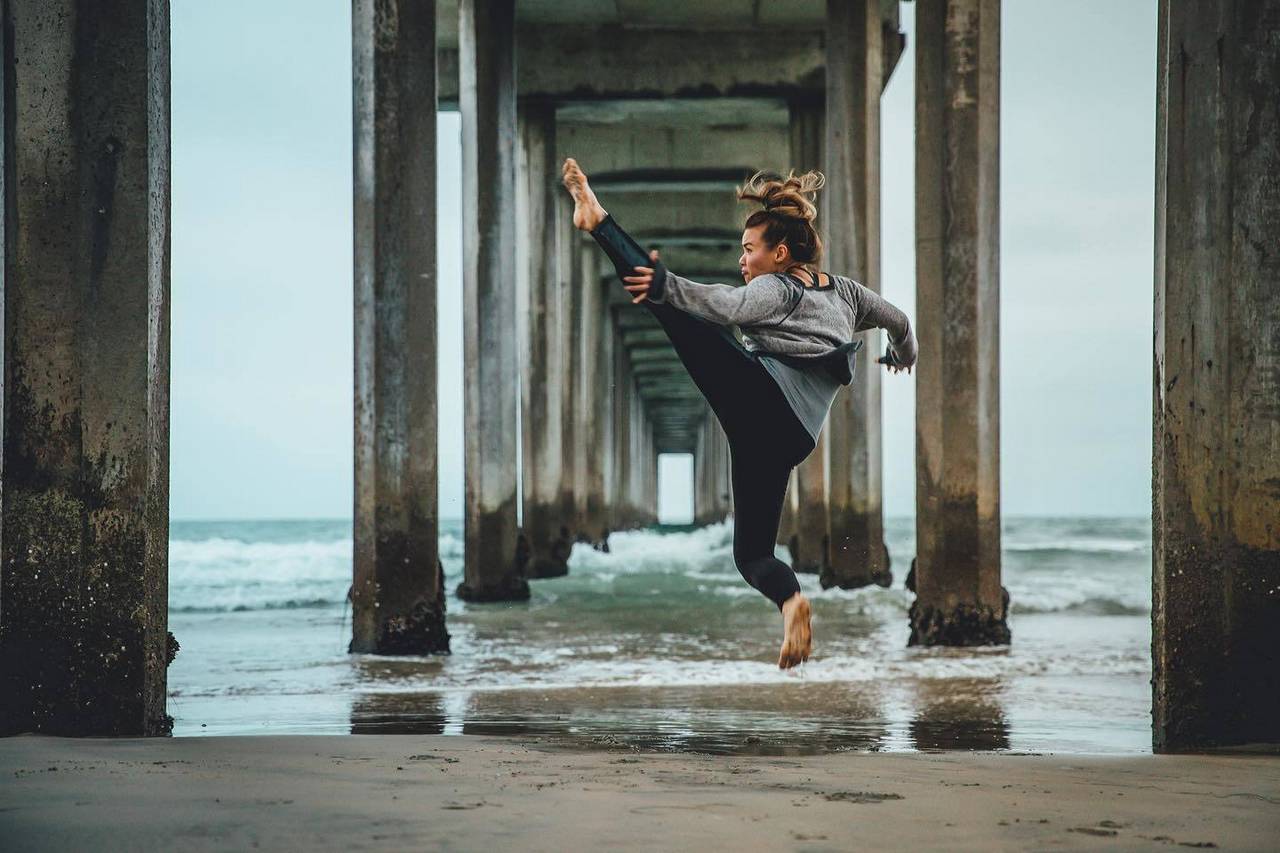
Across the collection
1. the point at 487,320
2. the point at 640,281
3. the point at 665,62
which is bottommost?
the point at 640,281

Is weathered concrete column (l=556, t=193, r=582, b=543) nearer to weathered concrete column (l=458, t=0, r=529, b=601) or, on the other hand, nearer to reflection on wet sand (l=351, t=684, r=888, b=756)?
weathered concrete column (l=458, t=0, r=529, b=601)

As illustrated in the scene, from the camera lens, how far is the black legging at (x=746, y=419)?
12.6 feet

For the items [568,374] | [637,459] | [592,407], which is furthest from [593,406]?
[637,459]

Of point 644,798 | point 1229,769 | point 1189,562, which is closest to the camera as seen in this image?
point 644,798

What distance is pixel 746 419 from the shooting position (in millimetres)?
4016

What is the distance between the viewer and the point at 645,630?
1136 centimetres

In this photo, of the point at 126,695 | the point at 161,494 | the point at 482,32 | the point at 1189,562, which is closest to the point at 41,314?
the point at 161,494

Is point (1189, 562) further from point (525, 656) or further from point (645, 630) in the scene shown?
point (645, 630)

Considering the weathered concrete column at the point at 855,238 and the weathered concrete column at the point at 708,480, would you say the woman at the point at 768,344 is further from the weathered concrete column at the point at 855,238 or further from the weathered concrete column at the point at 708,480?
the weathered concrete column at the point at 708,480

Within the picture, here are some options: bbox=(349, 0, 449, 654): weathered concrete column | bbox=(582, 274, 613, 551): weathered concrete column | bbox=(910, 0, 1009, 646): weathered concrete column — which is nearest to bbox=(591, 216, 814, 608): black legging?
bbox=(349, 0, 449, 654): weathered concrete column

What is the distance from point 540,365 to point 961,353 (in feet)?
38.9

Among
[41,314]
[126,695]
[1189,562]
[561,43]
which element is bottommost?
[126,695]

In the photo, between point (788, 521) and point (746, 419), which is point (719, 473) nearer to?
point (788, 521)

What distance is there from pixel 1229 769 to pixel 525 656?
18.6 ft
